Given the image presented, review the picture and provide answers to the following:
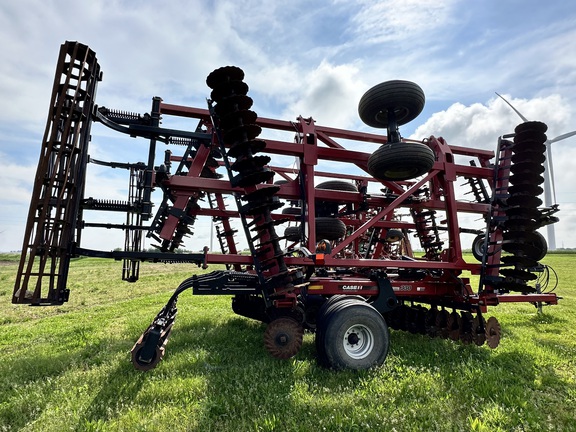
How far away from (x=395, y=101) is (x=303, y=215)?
2.41 m

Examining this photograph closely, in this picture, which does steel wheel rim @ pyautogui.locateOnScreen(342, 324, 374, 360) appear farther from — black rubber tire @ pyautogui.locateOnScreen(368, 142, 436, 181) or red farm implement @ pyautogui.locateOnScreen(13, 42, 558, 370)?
black rubber tire @ pyautogui.locateOnScreen(368, 142, 436, 181)

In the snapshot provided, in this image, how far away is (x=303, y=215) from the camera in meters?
6.27

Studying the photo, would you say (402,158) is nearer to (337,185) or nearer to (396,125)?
(396,125)

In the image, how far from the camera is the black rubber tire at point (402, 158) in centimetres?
538

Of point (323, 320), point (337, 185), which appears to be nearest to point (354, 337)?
point (323, 320)

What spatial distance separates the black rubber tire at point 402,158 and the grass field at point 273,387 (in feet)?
9.70

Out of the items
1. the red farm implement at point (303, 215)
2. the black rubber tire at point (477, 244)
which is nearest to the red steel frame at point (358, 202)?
the red farm implement at point (303, 215)

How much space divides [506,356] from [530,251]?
1816mm

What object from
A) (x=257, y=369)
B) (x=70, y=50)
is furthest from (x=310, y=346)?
(x=70, y=50)

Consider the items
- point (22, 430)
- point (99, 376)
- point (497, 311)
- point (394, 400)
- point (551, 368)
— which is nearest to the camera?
point (22, 430)

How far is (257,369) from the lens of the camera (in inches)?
191

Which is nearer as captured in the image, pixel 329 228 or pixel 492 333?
pixel 492 333

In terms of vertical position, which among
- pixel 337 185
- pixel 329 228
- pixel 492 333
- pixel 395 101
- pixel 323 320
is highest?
pixel 395 101

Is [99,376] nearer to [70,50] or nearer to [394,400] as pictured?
[394,400]
